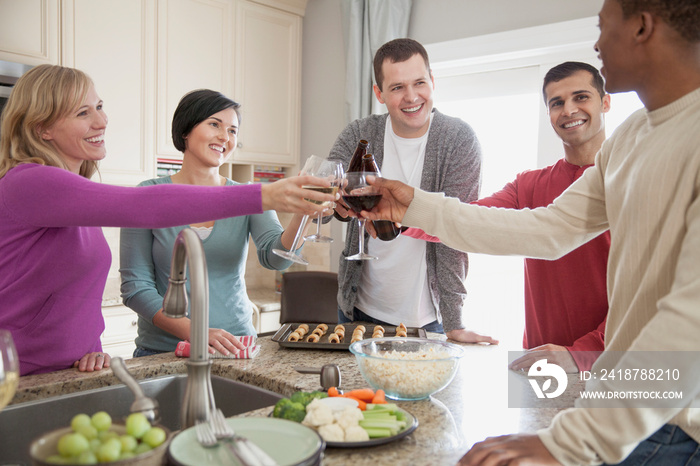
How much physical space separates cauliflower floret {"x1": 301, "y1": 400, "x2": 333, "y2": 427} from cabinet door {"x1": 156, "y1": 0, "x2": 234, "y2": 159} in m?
3.00

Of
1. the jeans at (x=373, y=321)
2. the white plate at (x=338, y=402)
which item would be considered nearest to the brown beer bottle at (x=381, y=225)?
the jeans at (x=373, y=321)

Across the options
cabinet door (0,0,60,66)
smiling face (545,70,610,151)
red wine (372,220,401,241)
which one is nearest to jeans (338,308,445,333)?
red wine (372,220,401,241)

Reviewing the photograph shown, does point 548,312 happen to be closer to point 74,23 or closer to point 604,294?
point 604,294

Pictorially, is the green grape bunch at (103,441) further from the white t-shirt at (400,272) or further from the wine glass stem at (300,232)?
the white t-shirt at (400,272)

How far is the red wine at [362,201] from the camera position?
5.33 ft

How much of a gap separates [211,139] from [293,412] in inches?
51.4

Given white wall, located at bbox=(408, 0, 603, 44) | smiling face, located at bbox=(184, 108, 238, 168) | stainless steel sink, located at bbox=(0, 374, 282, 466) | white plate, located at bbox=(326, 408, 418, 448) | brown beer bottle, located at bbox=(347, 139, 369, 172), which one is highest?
white wall, located at bbox=(408, 0, 603, 44)

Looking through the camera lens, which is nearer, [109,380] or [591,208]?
[591,208]

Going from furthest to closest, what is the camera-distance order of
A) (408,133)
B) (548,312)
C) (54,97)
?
1. (408,133)
2. (548,312)
3. (54,97)

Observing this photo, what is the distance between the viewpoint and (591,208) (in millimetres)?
1417

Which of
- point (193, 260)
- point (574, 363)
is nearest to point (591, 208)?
point (574, 363)

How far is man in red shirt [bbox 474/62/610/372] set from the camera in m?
1.82

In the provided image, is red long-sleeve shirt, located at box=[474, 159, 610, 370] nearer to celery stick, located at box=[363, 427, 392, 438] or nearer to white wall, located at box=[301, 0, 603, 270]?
celery stick, located at box=[363, 427, 392, 438]

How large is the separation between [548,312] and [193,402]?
4.18ft
